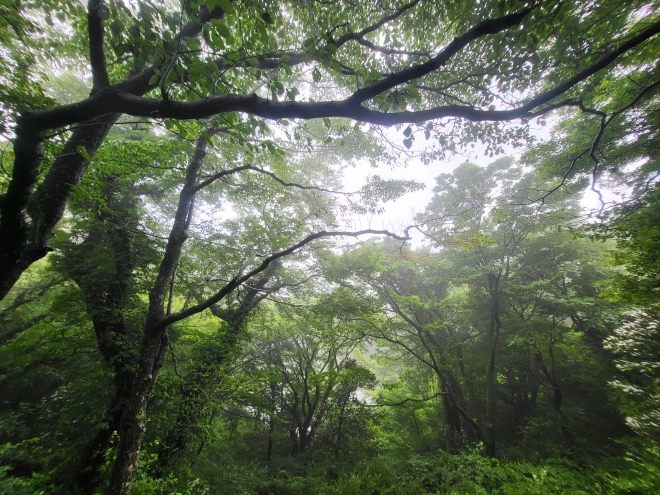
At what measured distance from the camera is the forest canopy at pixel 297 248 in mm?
1947

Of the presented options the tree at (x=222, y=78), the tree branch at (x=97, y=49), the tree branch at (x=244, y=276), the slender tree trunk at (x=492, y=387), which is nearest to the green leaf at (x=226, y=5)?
the tree at (x=222, y=78)

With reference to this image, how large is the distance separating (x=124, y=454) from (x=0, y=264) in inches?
115

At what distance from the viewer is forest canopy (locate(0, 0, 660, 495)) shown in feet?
6.39

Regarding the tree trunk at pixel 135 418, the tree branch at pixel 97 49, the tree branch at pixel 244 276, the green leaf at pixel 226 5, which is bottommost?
the tree trunk at pixel 135 418

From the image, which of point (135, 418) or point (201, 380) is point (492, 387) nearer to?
point (201, 380)

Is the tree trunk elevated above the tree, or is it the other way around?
the tree

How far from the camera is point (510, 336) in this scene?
337 inches

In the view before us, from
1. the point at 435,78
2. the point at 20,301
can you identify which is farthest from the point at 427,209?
the point at 20,301

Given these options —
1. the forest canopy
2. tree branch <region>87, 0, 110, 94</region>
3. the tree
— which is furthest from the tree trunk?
tree branch <region>87, 0, 110, 94</region>

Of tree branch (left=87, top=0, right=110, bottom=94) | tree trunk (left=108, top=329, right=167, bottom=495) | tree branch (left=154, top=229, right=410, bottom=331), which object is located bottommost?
tree trunk (left=108, top=329, right=167, bottom=495)

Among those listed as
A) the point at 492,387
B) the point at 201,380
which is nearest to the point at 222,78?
the point at 201,380

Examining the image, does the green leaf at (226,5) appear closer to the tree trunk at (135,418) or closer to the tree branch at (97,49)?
the tree branch at (97,49)

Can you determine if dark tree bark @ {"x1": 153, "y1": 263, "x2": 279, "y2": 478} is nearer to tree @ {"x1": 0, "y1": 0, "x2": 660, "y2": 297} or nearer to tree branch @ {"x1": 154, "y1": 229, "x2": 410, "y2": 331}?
tree branch @ {"x1": 154, "y1": 229, "x2": 410, "y2": 331}

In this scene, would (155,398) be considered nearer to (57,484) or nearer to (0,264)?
(57,484)
